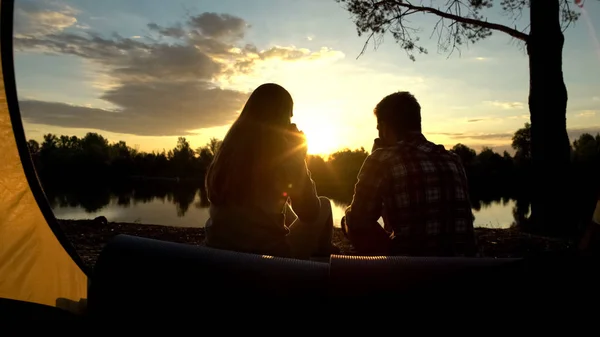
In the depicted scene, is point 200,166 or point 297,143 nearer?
point 297,143

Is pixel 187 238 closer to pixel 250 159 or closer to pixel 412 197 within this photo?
pixel 250 159

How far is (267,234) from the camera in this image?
2385 millimetres

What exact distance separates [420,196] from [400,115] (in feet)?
1.54

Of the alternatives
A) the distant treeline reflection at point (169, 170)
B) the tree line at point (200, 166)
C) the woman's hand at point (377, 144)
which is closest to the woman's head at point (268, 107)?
the woman's hand at point (377, 144)

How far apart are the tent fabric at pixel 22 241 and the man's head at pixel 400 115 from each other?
1.88m

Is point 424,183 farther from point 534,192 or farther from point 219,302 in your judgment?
point 534,192

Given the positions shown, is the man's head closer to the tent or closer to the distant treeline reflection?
the tent

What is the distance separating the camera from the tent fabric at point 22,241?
7.91 feet

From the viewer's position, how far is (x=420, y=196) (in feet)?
8.15

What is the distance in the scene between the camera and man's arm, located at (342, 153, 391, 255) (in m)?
2.57

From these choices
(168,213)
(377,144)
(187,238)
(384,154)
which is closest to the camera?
(384,154)

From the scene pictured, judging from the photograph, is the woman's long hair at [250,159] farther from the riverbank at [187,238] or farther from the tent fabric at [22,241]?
the riverbank at [187,238]

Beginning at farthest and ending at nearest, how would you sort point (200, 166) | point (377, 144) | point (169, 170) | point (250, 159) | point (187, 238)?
point (169, 170) → point (200, 166) → point (187, 238) → point (377, 144) → point (250, 159)

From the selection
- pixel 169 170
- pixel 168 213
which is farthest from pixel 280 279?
pixel 169 170
